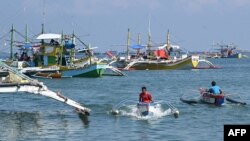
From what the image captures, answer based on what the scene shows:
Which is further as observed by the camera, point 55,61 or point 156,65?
point 156,65

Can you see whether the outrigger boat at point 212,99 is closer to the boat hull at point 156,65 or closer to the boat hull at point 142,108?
the boat hull at point 142,108

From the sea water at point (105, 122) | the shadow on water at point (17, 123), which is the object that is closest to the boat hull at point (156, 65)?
the sea water at point (105, 122)

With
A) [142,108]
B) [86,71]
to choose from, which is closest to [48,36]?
[86,71]

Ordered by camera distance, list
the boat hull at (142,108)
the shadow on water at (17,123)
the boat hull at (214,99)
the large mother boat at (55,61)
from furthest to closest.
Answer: the large mother boat at (55,61), the boat hull at (214,99), the boat hull at (142,108), the shadow on water at (17,123)

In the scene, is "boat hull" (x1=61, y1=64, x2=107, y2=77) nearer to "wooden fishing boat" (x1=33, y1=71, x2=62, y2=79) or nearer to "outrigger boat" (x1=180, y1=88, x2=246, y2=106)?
"wooden fishing boat" (x1=33, y1=71, x2=62, y2=79)

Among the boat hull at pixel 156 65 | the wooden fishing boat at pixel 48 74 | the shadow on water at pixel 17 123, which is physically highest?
the boat hull at pixel 156 65

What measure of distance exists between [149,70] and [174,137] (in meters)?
72.9

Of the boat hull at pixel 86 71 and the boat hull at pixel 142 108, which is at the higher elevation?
the boat hull at pixel 86 71

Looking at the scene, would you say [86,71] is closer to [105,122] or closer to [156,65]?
[156,65]

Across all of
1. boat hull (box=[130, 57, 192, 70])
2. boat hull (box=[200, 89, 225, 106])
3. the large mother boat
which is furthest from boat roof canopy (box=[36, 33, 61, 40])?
boat hull (box=[200, 89, 225, 106])

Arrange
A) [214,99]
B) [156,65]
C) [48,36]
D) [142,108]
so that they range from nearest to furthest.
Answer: [142,108] → [214,99] → [48,36] → [156,65]

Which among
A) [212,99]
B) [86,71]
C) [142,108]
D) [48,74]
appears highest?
[86,71]

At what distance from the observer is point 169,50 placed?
11188cm

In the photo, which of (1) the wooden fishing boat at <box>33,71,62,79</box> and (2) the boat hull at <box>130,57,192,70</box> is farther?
(2) the boat hull at <box>130,57,192,70</box>
